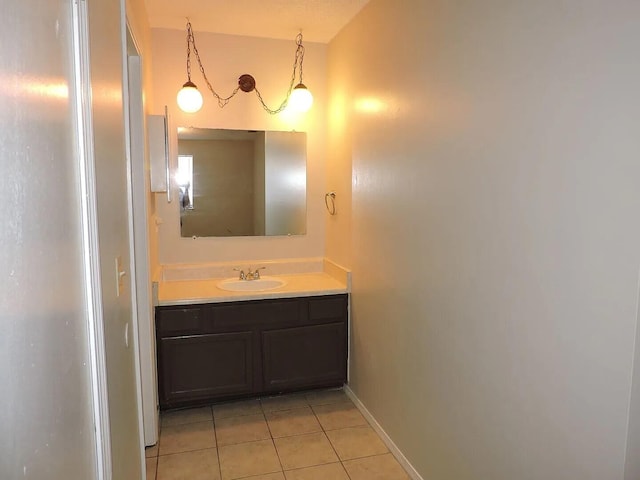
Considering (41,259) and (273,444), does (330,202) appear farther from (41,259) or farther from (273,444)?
(41,259)

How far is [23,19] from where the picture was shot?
0.71 m

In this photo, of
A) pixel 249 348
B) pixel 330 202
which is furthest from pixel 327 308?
pixel 330 202

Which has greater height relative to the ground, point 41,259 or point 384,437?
point 41,259

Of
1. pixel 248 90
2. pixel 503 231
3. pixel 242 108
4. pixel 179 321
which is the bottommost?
pixel 179 321

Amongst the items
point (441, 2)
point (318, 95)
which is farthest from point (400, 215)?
point (318, 95)

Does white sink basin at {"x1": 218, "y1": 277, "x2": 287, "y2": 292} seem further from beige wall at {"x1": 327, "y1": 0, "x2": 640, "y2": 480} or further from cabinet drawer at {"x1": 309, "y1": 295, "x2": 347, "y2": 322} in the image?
beige wall at {"x1": 327, "y1": 0, "x2": 640, "y2": 480}

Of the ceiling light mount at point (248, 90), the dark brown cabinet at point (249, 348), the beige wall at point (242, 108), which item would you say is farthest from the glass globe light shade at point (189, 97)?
the dark brown cabinet at point (249, 348)

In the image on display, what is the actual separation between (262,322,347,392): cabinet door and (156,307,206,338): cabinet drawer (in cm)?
43

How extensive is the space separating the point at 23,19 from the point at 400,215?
194 centimetres

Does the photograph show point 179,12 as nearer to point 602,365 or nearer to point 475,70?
point 475,70

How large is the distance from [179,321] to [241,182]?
3.66 feet

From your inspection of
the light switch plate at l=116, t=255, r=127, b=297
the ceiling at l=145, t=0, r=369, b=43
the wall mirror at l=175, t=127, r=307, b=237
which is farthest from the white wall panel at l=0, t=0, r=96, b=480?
the wall mirror at l=175, t=127, r=307, b=237

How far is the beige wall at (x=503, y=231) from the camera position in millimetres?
1241

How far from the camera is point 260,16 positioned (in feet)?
9.66
